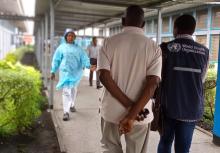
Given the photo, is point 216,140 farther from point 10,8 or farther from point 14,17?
point 14,17

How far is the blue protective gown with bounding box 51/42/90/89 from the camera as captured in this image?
6.62 m

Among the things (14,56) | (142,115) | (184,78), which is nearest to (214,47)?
(184,78)

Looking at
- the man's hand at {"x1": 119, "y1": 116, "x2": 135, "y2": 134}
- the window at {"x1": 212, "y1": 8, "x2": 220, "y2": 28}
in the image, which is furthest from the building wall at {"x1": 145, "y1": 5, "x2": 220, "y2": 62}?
the man's hand at {"x1": 119, "y1": 116, "x2": 135, "y2": 134}

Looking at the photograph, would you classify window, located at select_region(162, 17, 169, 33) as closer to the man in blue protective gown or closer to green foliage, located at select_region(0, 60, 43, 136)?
the man in blue protective gown

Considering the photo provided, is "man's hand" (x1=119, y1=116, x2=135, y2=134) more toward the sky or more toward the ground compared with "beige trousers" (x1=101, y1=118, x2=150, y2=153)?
more toward the sky

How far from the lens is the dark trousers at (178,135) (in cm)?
332

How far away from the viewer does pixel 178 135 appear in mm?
3391

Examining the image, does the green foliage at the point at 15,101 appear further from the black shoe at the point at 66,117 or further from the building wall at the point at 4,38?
the building wall at the point at 4,38

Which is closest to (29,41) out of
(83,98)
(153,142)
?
(83,98)

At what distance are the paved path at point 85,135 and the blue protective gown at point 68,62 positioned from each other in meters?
0.77

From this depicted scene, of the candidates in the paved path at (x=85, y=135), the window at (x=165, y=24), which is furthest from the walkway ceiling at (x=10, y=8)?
the paved path at (x=85, y=135)

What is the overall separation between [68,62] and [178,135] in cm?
367

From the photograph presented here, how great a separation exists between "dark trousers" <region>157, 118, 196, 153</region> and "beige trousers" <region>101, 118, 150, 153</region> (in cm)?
44

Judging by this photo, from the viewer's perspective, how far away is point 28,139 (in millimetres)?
5438
